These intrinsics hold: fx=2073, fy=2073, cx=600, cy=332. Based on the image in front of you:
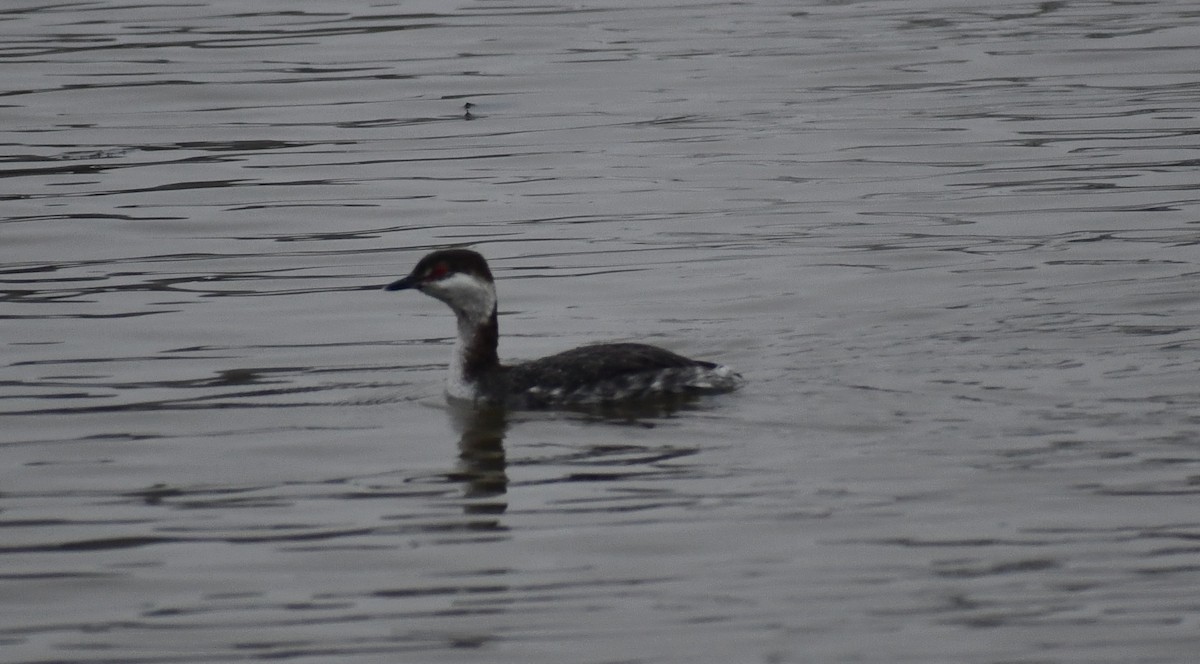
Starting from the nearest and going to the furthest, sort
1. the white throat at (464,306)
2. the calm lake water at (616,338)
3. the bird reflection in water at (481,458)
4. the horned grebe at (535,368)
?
the calm lake water at (616,338) < the bird reflection in water at (481,458) < the horned grebe at (535,368) < the white throat at (464,306)

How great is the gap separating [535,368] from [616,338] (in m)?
2.01

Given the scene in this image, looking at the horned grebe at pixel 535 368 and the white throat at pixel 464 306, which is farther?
the white throat at pixel 464 306

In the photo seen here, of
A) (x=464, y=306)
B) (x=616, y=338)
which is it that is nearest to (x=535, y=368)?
(x=464, y=306)

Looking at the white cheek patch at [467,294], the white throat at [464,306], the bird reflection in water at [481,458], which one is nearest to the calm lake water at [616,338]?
the bird reflection in water at [481,458]

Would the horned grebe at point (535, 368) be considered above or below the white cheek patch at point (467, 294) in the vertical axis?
below

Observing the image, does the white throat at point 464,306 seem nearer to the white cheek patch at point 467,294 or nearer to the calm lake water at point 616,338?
the white cheek patch at point 467,294

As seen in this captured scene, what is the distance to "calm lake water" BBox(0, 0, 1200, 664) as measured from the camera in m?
8.30

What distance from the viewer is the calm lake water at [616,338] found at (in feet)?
27.2

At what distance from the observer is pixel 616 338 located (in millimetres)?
14141

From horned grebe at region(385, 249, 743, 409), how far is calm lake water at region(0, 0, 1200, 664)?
256 millimetres

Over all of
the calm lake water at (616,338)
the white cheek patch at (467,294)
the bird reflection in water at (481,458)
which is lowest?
the bird reflection in water at (481,458)

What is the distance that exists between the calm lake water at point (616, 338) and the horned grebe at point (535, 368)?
256 mm

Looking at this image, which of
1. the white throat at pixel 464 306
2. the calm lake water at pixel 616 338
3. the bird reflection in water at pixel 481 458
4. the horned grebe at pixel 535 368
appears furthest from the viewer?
the white throat at pixel 464 306

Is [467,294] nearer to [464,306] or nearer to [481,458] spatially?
[464,306]
